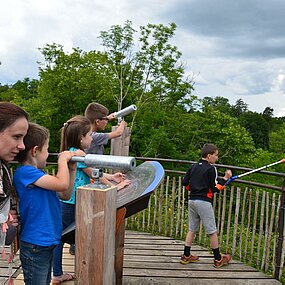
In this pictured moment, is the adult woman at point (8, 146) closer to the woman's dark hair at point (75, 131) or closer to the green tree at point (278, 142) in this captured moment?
the woman's dark hair at point (75, 131)

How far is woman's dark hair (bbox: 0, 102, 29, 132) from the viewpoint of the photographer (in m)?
1.51

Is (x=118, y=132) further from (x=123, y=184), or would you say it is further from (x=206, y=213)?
(x=206, y=213)

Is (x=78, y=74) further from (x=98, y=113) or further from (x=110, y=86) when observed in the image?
(x=98, y=113)

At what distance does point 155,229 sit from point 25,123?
3644 millimetres

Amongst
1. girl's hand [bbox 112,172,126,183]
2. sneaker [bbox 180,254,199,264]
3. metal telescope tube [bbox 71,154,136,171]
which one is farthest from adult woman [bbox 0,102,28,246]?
sneaker [bbox 180,254,199,264]

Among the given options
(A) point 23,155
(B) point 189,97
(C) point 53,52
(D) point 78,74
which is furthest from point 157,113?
(A) point 23,155

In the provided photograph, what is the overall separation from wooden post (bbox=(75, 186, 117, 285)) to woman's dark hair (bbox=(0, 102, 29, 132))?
1.38 ft

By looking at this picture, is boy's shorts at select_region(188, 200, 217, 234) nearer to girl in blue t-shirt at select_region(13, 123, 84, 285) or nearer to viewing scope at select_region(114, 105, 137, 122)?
viewing scope at select_region(114, 105, 137, 122)

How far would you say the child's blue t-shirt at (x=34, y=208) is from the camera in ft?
5.77

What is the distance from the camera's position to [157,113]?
17.9 metres

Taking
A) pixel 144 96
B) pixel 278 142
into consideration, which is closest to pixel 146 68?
pixel 144 96

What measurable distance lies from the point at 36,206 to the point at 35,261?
0.27 meters

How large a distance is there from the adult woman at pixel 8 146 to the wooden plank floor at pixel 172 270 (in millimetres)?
1374

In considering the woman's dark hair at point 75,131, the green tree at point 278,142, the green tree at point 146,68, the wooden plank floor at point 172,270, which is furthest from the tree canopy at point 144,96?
the woman's dark hair at point 75,131
